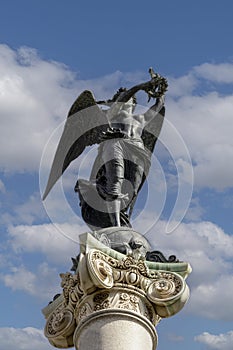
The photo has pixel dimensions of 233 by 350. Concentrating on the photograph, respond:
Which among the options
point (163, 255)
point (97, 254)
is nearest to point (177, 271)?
point (163, 255)

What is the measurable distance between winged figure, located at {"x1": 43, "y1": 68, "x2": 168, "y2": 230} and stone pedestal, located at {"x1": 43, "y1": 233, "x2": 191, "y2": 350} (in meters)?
2.30

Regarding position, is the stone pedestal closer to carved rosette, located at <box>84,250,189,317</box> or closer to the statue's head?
carved rosette, located at <box>84,250,189,317</box>

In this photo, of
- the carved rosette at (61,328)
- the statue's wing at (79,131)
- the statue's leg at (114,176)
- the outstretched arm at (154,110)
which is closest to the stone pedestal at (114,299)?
the carved rosette at (61,328)

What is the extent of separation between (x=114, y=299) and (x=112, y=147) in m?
4.91

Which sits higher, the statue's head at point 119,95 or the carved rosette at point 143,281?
the statue's head at point 119,95

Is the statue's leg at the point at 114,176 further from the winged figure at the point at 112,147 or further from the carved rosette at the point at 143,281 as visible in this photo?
the carved rosette at the point at 143,281

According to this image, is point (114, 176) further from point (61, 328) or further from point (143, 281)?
point (61, 328)

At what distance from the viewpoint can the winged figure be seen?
66.6 ft

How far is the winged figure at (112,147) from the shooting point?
2030 cm


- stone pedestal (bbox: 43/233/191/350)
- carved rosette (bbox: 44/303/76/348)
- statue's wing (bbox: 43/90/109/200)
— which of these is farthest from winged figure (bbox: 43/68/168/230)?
carved rosette (bbox: 44/303/76/348)

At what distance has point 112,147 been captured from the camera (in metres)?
20.9

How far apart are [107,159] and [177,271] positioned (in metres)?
3.84

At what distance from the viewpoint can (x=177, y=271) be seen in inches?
717

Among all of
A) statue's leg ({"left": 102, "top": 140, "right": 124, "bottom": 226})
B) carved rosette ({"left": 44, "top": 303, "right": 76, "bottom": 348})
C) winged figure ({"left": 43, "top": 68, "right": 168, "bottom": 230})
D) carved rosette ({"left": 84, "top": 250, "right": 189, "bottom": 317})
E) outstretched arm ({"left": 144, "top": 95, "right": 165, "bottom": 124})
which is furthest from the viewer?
outstretched arm ({"left": 144, "top": 95, "right": 165, "bottom": 124})
